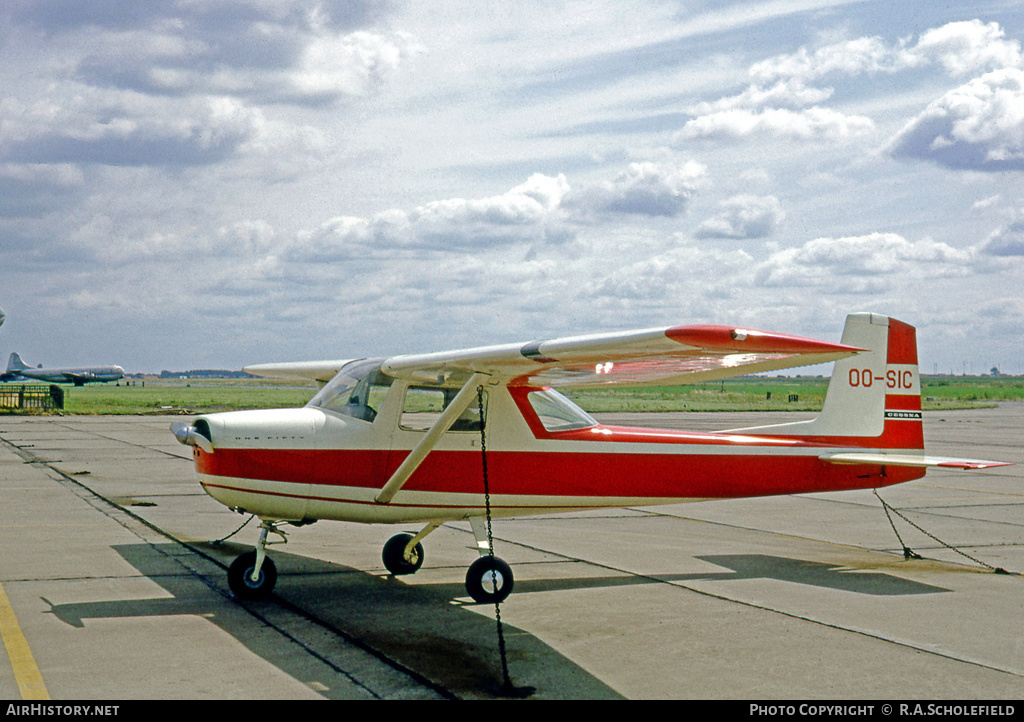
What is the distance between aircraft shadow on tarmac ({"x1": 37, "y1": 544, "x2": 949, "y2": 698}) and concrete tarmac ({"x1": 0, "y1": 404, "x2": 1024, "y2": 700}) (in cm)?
3

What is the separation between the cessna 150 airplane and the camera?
25.9ft

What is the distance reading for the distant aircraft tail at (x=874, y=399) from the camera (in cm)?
1020

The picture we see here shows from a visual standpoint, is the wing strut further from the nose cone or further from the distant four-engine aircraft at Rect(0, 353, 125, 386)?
the distant four-engine aircraft at Rect(0, 353, 125, 386)

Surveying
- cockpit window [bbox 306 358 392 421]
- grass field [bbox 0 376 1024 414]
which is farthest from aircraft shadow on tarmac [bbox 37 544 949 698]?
grass field [bbox 0 376 1024 414]

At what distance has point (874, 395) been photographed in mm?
10352

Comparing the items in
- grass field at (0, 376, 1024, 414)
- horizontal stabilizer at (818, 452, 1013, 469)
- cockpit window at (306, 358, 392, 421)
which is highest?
cockpit window at (306, 358, 392, 421)

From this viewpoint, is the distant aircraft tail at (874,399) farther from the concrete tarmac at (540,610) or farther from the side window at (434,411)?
the side window at (434,411)

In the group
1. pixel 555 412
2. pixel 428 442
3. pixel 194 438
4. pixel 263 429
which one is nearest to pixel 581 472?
pixel 555 412

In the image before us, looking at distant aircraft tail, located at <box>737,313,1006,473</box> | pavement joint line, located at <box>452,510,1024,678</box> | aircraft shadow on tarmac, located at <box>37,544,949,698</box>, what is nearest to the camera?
aircraft shadow on tarmac, located at <box>37,544,949,698</box>

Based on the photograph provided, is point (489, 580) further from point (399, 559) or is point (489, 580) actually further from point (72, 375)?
point (72, 375)

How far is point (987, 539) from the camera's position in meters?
11.7

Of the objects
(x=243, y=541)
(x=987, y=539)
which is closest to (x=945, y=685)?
(x=987, y=539)
